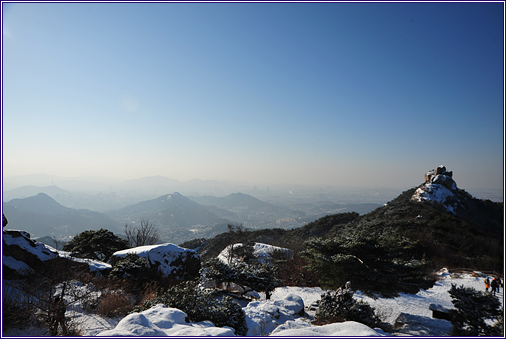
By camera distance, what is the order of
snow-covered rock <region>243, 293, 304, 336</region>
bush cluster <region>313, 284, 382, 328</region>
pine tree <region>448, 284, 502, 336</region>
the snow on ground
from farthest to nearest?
bush cluster <region>313, 284, 382, 328</region> < snow-covered rock <region>243, 293, 304, 336</region> < pine tree <region>448, 284, 502, 336</region> < the snow on ground

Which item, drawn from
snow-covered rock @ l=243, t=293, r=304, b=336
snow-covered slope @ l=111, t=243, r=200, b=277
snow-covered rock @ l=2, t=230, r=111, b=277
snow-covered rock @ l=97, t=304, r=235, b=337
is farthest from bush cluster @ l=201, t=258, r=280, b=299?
snow-covered rock @ l=2, t=230, r=111, b=277

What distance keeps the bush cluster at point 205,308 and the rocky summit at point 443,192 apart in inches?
1309

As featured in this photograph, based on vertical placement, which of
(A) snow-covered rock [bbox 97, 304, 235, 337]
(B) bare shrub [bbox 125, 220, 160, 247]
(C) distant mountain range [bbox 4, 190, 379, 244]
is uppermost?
(A) snow-covered rock [bbox 97, 304, 235, 337]

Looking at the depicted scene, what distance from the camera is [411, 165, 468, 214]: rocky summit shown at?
93.6 feet

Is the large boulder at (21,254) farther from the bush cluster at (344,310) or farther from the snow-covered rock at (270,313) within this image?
the bush cluster at (344,310)

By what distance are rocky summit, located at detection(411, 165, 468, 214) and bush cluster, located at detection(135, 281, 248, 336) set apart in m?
33.2

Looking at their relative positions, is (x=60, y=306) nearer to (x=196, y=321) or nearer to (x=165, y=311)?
(x=165, y=311)

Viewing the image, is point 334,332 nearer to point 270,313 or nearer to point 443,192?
point 270,313

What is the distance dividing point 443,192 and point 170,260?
37.0 m

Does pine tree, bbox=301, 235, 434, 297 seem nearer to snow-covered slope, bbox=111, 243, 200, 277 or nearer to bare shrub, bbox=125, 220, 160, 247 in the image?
snow-covered slope, bbox=111, 243, 200, 277

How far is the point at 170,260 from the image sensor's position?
33.7 feet

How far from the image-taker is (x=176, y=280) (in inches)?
378

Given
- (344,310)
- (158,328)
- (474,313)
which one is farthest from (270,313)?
(474,313)

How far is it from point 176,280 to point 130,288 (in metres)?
2.29
